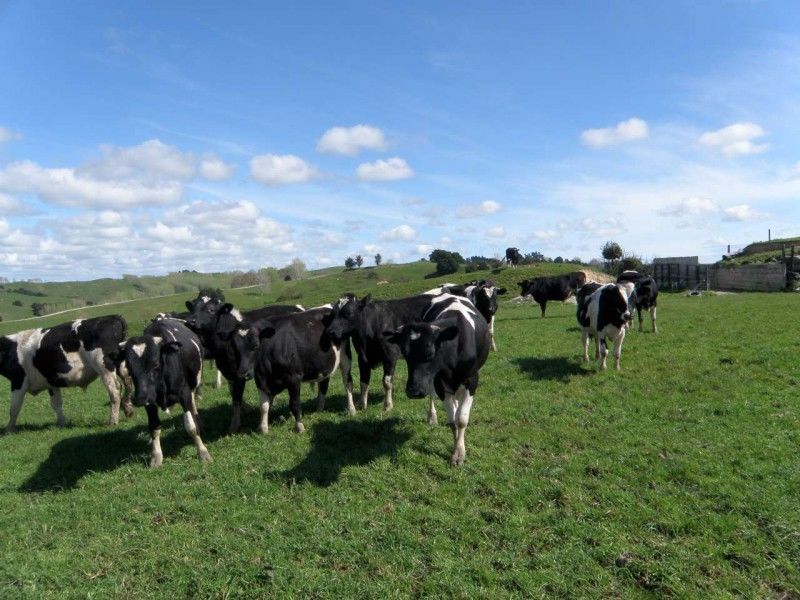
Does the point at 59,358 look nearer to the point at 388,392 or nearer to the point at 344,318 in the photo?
the point at 344,318

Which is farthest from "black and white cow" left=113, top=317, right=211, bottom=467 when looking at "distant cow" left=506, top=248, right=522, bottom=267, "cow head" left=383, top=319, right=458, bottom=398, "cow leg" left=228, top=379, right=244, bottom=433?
"distant cow" left=506, top=248, right=522, bottom=267

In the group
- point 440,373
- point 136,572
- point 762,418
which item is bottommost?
point 136,572

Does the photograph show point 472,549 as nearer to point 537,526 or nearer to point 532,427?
point 537,526

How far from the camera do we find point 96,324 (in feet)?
41.1

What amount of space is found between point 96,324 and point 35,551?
722cm

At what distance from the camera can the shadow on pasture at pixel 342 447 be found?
791 centimetres

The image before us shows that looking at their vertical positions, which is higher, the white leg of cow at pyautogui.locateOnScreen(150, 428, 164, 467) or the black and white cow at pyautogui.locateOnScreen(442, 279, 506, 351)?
the black and white cow at pyautogui.locateOnScreen(442, 279, 506, 351)

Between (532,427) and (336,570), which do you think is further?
(532,427)

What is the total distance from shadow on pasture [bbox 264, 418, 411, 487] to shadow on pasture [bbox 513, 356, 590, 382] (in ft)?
15.7

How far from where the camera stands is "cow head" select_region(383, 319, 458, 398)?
7539 mm

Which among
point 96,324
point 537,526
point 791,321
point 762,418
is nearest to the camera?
point 537,526

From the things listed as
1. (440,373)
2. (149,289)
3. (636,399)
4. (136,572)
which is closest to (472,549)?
(440,373)

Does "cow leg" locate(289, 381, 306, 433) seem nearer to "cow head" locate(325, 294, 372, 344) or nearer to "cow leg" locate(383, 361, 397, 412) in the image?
"cow head" locate(325, 294, 372, 344)

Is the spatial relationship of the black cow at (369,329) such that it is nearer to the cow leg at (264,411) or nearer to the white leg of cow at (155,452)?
the cow leg at (264,411)
